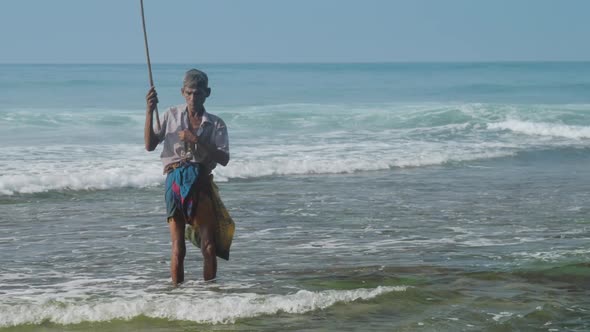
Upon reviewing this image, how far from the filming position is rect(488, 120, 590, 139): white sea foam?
2395 centimetres

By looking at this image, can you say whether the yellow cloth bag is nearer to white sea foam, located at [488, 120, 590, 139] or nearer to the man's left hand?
the man's left hand

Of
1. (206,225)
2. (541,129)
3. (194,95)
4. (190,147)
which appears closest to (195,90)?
(194,95)

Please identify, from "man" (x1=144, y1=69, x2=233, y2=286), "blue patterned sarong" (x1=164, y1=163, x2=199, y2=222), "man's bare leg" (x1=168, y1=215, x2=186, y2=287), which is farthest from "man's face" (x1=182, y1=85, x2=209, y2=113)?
"man's bare leg" (x1=168, y1=215, x2=186, y2=287)

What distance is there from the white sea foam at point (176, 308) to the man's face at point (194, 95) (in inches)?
50.4

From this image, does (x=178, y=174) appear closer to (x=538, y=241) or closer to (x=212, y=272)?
(x=212, y=272)

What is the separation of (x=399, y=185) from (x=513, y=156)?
200 inches

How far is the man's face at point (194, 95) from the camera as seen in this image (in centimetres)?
653

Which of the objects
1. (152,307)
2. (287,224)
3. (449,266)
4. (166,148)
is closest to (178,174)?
(166,148)

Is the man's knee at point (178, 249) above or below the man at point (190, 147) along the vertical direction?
below

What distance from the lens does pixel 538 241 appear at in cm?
920

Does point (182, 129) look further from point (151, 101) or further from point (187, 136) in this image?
point (151, 101)

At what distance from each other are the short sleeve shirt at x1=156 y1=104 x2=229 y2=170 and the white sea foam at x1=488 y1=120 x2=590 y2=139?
18210mm

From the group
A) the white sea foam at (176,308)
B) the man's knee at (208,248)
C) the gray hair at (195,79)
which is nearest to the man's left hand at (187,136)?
the gray hair at (195,79)

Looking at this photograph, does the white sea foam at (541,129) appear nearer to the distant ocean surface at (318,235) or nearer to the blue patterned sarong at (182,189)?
the distant ocean surface at (318,235)
